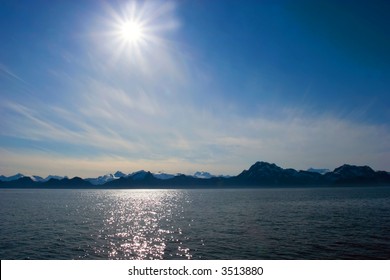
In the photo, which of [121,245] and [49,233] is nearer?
[121,245]

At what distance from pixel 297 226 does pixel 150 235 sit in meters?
33.2

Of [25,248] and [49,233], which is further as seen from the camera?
[49,233]

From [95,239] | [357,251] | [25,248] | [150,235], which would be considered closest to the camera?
[357,251]

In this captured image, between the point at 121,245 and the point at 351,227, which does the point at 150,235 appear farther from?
the point at 351,227

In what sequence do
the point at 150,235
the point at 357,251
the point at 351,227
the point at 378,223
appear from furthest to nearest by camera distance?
the point at 378,223 → the point at 351,227 → the point at 150,235 → the point at 357,251

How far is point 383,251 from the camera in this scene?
43.8 meters

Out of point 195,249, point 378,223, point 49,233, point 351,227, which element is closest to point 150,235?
point 195,249

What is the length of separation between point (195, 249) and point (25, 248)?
26.9 meters

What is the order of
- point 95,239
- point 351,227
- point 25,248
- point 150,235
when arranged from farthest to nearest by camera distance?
point 351,227, point 150,235, point 95,239, point 25,248
